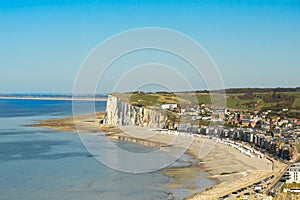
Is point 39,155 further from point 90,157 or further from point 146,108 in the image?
point 146,108

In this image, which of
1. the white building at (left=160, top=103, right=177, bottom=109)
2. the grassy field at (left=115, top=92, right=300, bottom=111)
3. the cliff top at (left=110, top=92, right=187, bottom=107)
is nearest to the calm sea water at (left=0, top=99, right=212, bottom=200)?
the white building at (left=160, top=103, right=177, bottom=109)

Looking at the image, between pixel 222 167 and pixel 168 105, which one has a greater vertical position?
pixel 168 105

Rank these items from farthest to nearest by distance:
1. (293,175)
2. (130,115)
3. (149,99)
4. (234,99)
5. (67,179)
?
1. (234,99)
2. (149,99)
3. (130,115)
4. (67,179)
5. (293,175)

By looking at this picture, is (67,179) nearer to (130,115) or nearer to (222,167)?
(222,167)

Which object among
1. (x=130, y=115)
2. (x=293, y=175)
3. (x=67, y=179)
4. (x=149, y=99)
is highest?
(x=149, y=99)

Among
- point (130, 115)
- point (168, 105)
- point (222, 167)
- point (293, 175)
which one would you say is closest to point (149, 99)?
point (168, 105)

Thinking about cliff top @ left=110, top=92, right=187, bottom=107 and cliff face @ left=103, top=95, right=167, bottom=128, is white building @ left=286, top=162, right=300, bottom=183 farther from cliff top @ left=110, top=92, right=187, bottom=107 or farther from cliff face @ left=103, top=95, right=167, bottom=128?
cliff top @ left=110, top=92, right=187, bottom=107

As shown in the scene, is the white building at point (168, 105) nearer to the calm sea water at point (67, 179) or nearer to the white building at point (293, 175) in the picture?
the calm sea water at point (67, 179)

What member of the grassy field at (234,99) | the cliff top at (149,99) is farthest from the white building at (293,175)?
the cliff top at (149,99)
